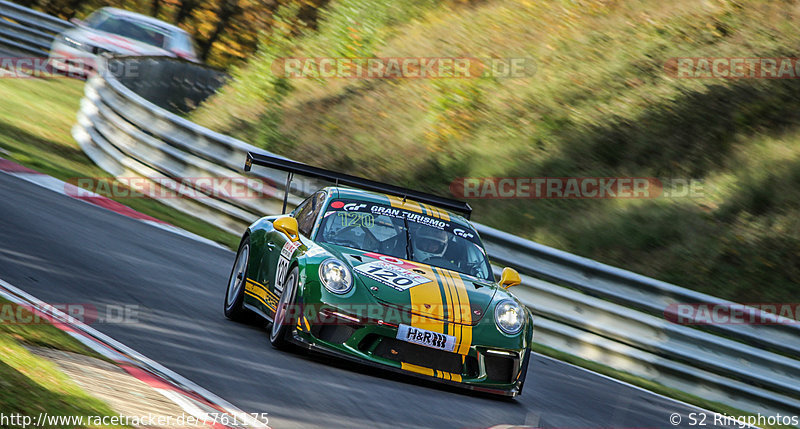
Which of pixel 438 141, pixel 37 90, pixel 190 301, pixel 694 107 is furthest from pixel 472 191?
pixel 37 90

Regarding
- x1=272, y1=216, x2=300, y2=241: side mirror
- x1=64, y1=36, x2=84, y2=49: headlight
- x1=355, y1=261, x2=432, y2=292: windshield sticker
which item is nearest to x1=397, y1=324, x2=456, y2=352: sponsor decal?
x1=355, y1=261, x2=432, y2=292: windshield sticker

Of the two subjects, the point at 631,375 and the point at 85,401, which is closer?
the point at 85,401

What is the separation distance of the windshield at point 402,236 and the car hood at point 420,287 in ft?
0.66

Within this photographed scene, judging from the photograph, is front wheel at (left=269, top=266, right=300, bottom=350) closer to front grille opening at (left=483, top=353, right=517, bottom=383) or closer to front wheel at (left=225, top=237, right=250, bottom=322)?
front wheel at (left=225, top=237, right=250, bottom=322)

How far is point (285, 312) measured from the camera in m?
7.24

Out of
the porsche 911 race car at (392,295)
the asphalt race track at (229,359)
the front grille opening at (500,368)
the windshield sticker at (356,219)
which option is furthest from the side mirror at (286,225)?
the front grille opening at (500,368)

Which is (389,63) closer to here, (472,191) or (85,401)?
(472,191)

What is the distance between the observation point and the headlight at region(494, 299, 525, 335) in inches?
284

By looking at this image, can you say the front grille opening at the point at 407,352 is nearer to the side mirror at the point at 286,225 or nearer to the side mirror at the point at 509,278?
the side mirror at the point at 509,278

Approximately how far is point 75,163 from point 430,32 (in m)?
8.00

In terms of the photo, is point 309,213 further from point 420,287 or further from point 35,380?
point 35,380

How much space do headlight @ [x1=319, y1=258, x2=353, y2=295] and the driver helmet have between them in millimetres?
912

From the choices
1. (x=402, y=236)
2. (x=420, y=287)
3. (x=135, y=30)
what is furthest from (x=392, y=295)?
(x=135, y=30)

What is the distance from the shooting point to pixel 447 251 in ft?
26.7
